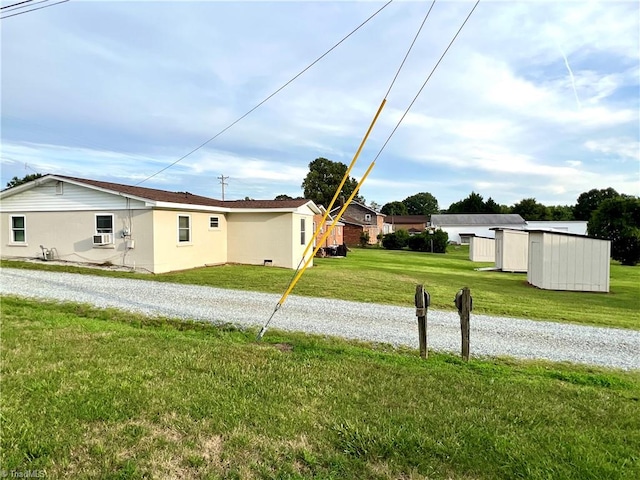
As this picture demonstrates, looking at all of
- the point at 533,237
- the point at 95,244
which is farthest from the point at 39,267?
the point at 533,237

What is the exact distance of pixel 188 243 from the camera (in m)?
15.8

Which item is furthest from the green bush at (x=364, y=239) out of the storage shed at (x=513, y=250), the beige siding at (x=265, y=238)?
the beige siding at (x=265, y=238)

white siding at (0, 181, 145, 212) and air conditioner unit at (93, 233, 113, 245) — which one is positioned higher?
white siding at (0, 181, 145, 212)

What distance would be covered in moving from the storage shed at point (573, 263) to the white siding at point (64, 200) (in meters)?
15.3

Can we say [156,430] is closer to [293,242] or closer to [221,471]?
[221,471]

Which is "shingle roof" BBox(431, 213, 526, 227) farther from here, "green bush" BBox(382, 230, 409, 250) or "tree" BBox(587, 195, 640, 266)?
"tree" BBox(587, 195, 640, 266)

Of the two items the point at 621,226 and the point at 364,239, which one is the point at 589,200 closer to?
the point at 621,226

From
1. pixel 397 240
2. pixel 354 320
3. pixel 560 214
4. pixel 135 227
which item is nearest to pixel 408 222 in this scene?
pixel 560 214

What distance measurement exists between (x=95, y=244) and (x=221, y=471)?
14512 millimetres

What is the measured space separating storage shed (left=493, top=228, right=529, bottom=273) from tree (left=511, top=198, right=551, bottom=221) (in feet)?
179

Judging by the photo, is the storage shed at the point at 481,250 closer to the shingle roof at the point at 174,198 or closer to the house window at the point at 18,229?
the shingle roof at the point at 174,198

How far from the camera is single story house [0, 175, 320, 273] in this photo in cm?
1416

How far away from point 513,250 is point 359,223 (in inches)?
946

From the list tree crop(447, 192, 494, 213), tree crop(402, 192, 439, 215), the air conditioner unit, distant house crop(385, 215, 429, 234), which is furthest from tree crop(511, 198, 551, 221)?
the air conditioner unit
